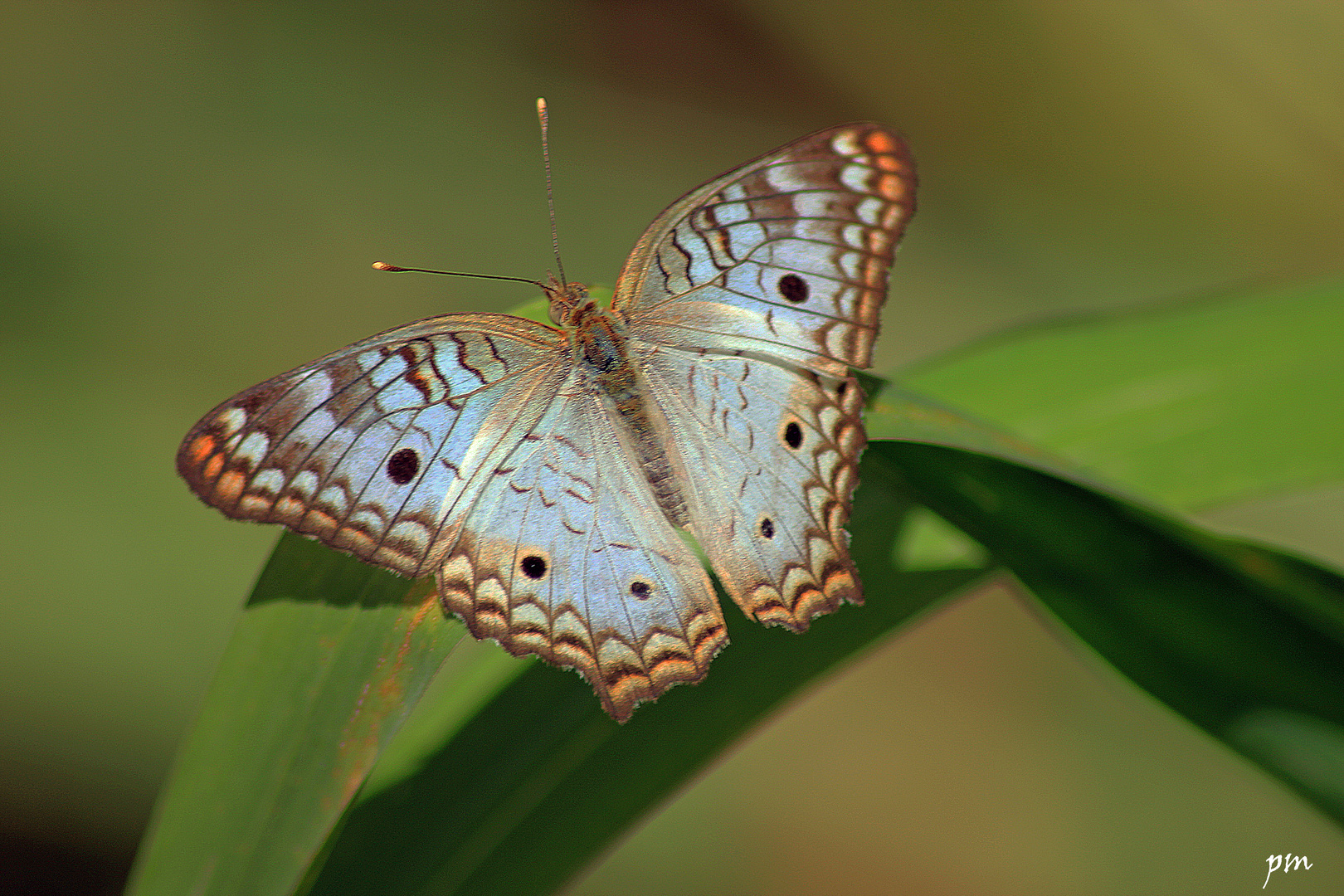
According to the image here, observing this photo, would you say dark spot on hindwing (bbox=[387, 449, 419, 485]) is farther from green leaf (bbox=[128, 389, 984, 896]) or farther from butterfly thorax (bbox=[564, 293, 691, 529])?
butterfly thorax (bbox=[564, 293, 691, 529])

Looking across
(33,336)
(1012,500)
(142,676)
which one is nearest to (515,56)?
(33,336)

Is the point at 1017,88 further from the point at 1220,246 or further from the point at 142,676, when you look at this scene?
the point at 142,676

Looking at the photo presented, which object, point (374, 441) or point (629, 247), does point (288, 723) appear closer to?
point (374, 441)

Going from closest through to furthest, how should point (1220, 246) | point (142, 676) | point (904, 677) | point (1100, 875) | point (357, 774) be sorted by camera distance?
1. point (357, 774)
2. point (142, 676)
3. point (1100, 875)
4. point (904, 677)
5. point (1220, 246)

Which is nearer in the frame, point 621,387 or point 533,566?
point 533,566

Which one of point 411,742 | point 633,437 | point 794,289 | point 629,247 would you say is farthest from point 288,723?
point 629,247

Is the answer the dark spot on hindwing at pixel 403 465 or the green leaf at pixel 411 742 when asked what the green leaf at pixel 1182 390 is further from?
the dark spot on hindwing at pixel 403 465

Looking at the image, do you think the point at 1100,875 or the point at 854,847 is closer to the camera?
the point at 1100,875
